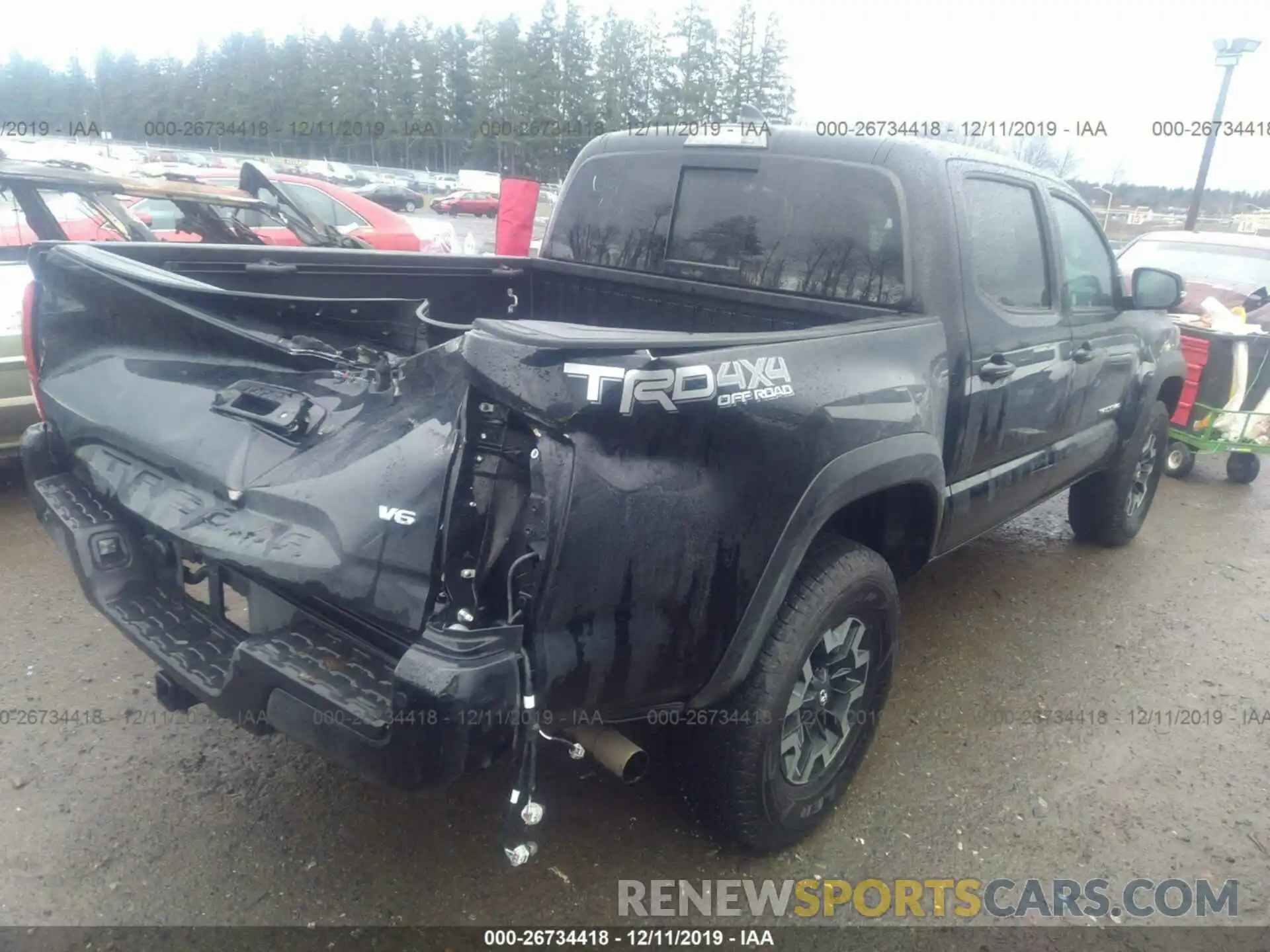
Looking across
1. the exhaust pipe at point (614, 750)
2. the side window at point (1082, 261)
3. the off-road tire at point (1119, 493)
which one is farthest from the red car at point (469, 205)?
the exhaust pipe at point (614, 750)

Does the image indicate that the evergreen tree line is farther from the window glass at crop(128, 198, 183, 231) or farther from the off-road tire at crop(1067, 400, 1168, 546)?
the off-road tire at crop(1067, 400, 1168, 546)

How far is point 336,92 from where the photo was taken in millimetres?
56781

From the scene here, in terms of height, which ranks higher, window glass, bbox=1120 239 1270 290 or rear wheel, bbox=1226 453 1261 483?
window glass, bbox=1120 239 1270 290

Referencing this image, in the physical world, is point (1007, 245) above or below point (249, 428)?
above

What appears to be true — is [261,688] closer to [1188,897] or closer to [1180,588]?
[1188,897]

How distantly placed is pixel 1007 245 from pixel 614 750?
7.92 feet

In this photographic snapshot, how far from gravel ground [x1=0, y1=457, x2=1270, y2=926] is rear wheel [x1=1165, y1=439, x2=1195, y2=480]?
3106mm

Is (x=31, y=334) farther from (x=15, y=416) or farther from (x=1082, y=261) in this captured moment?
(x=1082, y=261)

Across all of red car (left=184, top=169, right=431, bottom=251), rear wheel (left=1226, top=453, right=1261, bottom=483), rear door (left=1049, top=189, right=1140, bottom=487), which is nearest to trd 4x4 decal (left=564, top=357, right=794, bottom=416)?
rear door (left=1049, top=189, right=1140, bottom=487)

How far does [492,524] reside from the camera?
1.84 meters

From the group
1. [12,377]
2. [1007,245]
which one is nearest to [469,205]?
[12,377]

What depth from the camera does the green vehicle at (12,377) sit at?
14.5ft

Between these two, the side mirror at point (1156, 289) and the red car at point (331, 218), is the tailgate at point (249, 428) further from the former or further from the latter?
the red car at point (331, 218)

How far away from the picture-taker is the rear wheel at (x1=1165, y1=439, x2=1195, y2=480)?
6.83 meters
